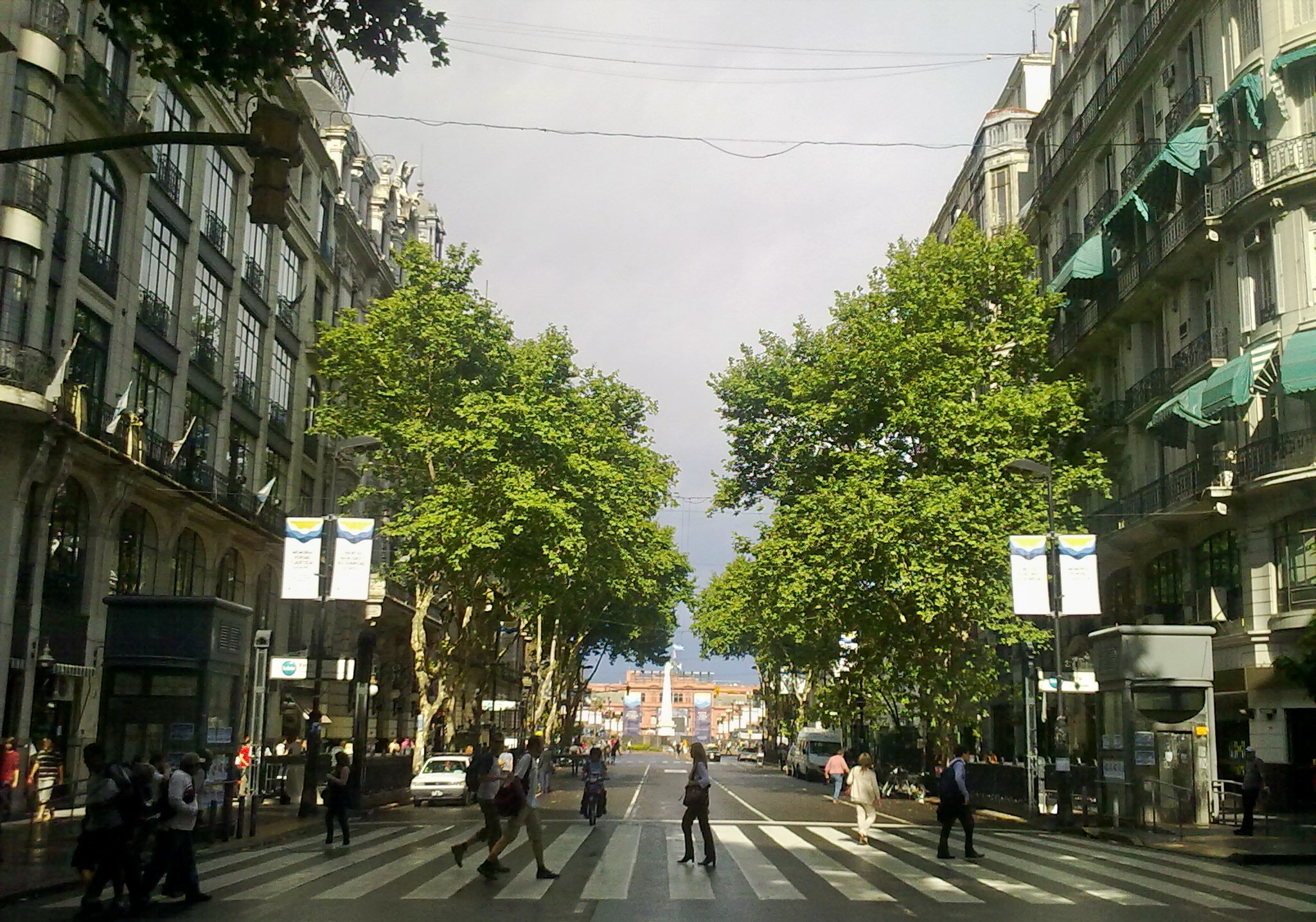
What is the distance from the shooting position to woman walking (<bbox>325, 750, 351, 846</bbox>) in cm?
2031

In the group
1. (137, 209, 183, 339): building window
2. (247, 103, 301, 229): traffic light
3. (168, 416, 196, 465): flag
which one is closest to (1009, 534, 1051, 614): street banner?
(168, 416, 196, 465): flag

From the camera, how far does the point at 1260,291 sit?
32531 millimetres

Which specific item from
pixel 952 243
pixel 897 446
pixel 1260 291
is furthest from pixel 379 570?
pixel 1260 291

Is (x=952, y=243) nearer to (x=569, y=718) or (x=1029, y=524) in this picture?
(x=1029, y=524)

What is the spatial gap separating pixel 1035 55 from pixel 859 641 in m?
30.6

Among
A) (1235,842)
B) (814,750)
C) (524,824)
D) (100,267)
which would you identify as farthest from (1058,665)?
(814,750)

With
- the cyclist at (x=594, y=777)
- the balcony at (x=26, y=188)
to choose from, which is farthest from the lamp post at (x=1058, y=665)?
the balcony at (x=26, y=188)

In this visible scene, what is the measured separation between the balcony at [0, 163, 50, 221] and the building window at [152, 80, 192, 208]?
5716mm

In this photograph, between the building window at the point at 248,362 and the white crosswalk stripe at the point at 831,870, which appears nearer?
the white crosswalk stripe at the point at 831,870

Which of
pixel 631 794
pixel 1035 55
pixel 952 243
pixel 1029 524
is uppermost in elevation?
pixel 1035 55

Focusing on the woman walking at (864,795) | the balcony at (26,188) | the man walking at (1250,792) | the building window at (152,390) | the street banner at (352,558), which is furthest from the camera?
the building window at (152,390)

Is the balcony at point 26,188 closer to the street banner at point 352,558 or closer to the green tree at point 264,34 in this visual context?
the street banner at point 352,558

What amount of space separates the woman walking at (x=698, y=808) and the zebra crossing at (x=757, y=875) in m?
0.27

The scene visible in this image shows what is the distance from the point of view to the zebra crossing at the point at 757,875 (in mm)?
14109
